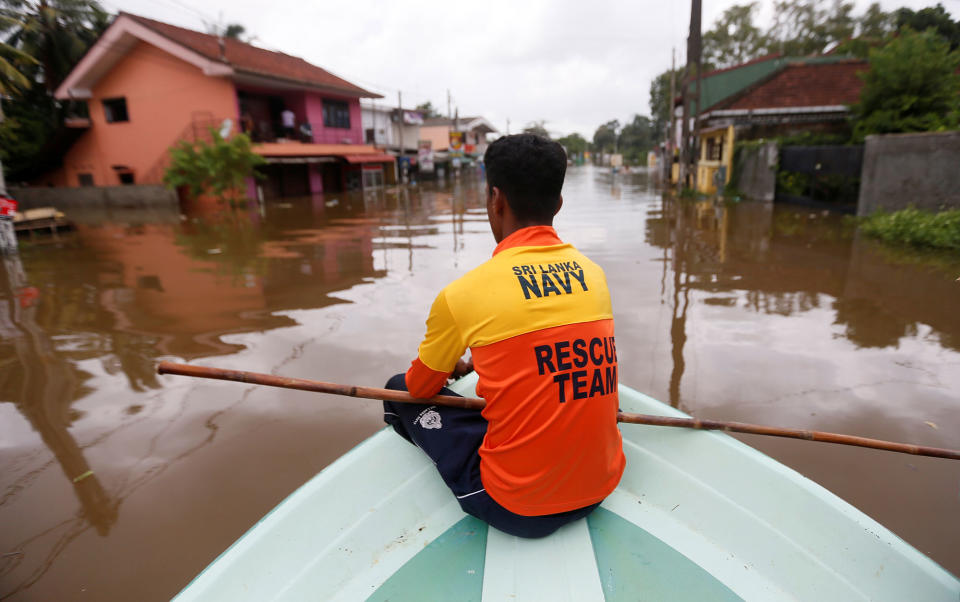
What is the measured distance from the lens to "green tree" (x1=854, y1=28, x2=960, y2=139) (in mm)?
11969

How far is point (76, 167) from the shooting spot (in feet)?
71.4

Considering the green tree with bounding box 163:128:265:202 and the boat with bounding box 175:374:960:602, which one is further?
the green tree with bounding box 163:128:265:202

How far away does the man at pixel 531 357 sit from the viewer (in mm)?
1548

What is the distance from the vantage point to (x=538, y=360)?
5.05 feet

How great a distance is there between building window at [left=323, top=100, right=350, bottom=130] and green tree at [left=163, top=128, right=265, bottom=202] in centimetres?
659

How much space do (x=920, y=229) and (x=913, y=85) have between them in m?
6.13

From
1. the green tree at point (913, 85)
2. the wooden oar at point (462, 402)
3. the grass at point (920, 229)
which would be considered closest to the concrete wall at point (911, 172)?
the grass at point (920, 229)

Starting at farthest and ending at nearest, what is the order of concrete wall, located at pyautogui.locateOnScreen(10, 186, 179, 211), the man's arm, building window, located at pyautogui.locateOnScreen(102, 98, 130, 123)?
1. building window, located at pyautogui.locateOnScreen(102, 98, 130, 123)
2. concrete wall, located at pyautogui.locateOnScreen(10, 186, 179, 211)
3. the man's arm

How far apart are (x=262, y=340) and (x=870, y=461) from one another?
4.70m

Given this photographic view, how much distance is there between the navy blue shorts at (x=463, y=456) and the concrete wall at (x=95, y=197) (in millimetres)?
19114

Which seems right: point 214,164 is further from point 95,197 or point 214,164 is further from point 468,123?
point 468,123

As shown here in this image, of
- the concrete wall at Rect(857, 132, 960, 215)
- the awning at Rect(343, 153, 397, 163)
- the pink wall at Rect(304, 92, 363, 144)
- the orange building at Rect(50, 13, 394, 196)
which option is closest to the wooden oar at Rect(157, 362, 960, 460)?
the concrete wall at Rect(857, 132, 960, 215)

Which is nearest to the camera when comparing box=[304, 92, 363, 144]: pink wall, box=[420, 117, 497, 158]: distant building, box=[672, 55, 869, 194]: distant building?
box=[672, 55, 869, 194]: distant building

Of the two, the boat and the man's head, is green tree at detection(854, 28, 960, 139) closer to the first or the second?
the boat
